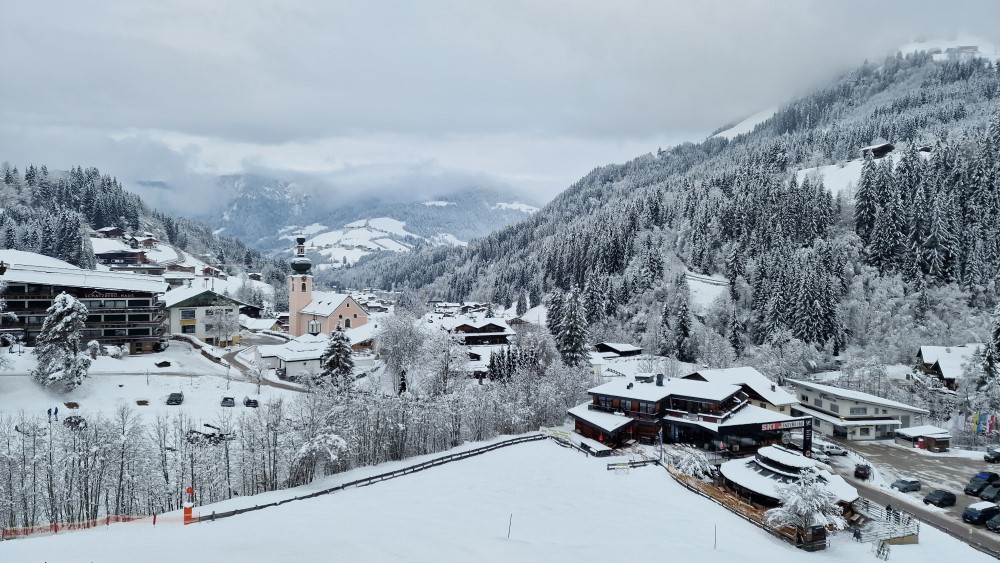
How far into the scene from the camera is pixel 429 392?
2351 inches

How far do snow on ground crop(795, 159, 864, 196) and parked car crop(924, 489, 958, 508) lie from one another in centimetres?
10113

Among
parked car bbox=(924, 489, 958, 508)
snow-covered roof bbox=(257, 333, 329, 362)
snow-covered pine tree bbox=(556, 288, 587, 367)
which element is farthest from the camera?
snow-covered pine tree bbox=(556, 288, 587, 367)

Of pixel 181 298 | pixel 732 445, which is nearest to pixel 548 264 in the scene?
pixel 181 298

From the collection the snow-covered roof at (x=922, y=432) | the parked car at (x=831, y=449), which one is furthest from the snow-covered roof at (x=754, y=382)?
the snow-covered roof at (x=922, y=432)

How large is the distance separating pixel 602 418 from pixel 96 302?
62.4 metres

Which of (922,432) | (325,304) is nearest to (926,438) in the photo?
(922,432)

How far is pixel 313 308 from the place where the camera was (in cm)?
9275

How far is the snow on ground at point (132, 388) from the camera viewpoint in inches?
1940

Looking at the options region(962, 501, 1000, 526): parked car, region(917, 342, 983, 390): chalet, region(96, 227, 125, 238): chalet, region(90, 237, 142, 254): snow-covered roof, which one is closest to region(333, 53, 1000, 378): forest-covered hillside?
region(917, 342, 983, 390): chalet

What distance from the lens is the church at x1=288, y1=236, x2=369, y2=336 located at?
89.0 meters

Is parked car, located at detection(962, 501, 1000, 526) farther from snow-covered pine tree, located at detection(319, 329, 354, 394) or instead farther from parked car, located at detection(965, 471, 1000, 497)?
snow-covered pine tree, located at detection(319, 329, 354, 394)

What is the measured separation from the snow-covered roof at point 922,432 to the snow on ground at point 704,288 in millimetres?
50763

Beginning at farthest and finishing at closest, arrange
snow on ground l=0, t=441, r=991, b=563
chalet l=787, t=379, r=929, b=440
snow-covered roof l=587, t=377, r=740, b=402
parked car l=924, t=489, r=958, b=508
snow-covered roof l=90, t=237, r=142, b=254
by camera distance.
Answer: snow-covered roof l=90, t=237, r=142, b=254 < chalet l=787, t=379, r=929, b=440 < snow-covered roof l=587, t=377, r=740, b=402 < parked car l=924, t=489, r=958, b=508 < snow on ground l=0, t=441, r=991, b=563

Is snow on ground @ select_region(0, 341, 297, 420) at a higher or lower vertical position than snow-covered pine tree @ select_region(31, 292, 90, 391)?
lower
